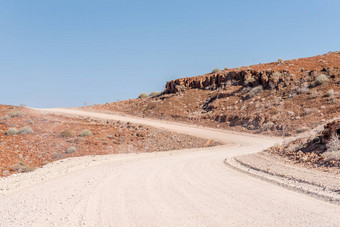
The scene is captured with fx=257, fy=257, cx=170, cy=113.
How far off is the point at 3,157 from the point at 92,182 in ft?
35.4

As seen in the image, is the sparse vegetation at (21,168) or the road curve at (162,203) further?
the sparse vegetation at (21,168)

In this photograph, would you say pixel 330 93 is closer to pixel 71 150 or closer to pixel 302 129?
pixel 302 129

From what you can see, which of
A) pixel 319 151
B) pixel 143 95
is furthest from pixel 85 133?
pixel 143 95

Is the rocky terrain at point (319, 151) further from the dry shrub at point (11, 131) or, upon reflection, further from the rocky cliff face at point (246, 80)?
the rocky cliff face at point (246, 80)

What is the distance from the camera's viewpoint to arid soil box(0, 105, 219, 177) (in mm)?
16062

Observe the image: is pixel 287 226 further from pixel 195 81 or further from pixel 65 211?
pixel 195 81

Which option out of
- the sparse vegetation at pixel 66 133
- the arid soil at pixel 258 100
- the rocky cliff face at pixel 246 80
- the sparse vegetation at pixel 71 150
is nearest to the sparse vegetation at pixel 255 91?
the arid soil at pixel 258 100

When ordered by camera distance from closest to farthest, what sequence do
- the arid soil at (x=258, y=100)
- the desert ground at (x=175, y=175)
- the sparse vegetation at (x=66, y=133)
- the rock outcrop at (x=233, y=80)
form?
1. the desert ground at (x=175, y=175)
2. the sparse vegetation at (x=66, y=133)
3. the arid soil at (x=258, y=100)
4. the rock outcrop at (x=233, y=80)

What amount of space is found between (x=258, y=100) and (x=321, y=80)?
6820 mm

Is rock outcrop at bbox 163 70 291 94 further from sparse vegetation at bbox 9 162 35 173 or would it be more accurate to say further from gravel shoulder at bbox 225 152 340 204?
sparse vegetation at bbox 9 162 35 173

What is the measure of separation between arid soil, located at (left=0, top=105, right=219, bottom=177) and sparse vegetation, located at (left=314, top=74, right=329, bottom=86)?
53.9 ft

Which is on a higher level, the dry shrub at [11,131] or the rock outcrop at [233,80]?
the rock outcrop at [233,80]

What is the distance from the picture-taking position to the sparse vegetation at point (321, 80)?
2798cm

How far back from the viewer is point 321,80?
28062mm
